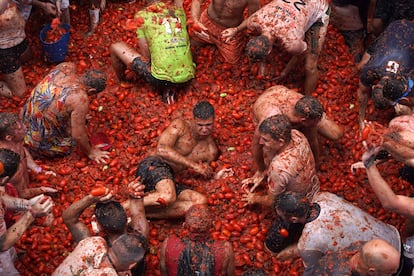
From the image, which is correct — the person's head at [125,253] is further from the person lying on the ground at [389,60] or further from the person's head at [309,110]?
the person lying on the ground at [389,60]

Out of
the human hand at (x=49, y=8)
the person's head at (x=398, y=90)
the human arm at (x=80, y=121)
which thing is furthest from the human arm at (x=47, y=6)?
the person's head at (x=398, y=90)

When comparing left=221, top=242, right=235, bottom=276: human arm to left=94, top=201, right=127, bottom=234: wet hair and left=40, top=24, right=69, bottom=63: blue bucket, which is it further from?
left=40, top=24, right=69, bottom=63: blue bucket

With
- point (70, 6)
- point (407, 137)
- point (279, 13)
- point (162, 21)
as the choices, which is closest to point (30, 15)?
point (70, 6)

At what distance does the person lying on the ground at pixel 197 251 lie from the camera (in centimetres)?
489

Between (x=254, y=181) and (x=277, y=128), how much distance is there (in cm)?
95

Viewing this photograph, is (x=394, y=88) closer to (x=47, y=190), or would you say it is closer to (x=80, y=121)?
(x=80, y=121)

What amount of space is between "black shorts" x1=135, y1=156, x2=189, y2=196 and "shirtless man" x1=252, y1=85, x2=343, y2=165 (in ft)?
2.69

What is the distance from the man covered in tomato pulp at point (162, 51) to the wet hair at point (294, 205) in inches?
89.4

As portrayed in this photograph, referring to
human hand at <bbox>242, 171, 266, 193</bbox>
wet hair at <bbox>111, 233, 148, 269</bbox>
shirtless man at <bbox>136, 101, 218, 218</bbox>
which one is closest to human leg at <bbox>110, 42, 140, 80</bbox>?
shirtless man at <bbox>136, 101, 218, 218</bbox>

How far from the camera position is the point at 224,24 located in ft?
23.0

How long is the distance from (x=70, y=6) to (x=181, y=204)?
340 cm

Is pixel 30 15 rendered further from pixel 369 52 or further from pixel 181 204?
pixel 369 52

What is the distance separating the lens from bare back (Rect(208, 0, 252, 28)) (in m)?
6.80

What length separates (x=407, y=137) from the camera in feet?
16.5
